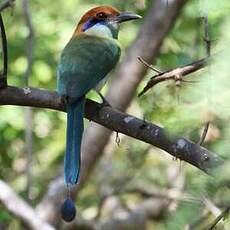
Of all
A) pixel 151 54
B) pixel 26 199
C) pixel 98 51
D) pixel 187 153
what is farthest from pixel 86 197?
pixel 187 153

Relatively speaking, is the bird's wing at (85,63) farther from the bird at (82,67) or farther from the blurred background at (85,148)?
the blurred background at (85,148)

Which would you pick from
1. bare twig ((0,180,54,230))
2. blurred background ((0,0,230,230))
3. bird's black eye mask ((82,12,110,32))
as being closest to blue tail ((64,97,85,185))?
blurred background ((0,0,230,230))

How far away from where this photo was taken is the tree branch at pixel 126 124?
Result: 1699 millimetres

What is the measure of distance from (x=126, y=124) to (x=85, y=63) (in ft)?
2.77

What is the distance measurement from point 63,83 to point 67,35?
247cm

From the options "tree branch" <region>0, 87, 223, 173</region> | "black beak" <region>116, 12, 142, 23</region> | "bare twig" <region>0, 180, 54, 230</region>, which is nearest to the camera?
"tree branch" <region>0, 87, 223, 173</region>

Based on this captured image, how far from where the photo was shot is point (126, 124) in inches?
75.0

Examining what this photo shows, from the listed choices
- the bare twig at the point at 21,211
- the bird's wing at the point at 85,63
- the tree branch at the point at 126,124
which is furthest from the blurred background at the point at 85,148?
the tree branch at the point at 126,124

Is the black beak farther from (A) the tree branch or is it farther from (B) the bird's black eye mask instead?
(A) the tree branch

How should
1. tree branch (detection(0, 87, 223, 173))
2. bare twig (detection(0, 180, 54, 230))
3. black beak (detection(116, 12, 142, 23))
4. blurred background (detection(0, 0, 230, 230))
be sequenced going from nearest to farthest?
tree branch (detection(0, 87, 223, 173))
black beak (detection(116, 12, 142, 23))
bare twig (detection(0, 180, 54, 230))
blurred background (detection(0, 0, 230, 230))

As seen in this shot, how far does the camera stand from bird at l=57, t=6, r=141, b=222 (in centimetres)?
218

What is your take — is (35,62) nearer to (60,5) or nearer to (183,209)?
(60,5)

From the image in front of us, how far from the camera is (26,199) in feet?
13.0

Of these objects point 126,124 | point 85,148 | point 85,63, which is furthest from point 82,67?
point 85,148
